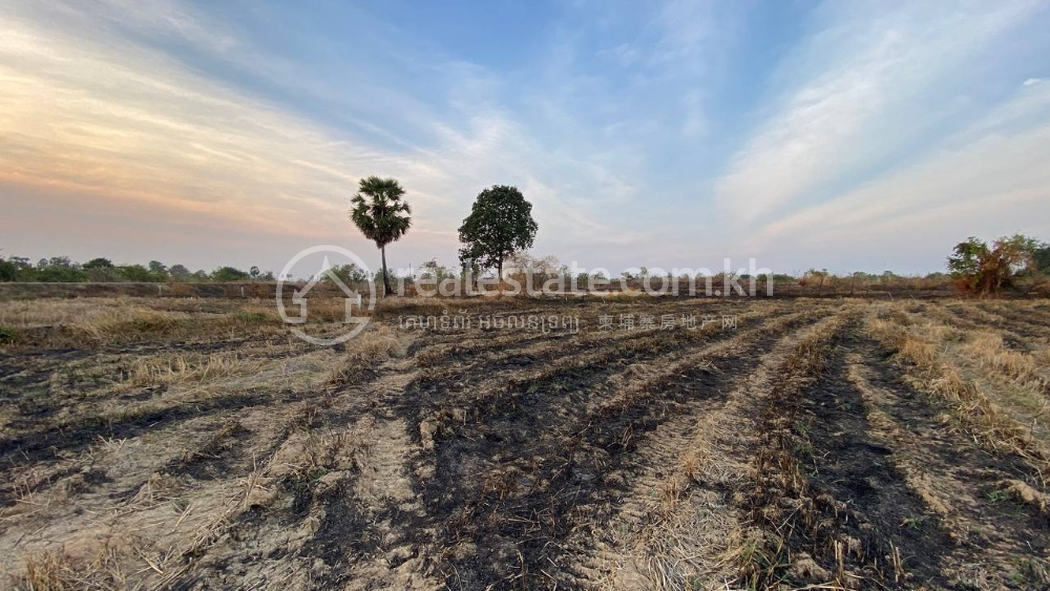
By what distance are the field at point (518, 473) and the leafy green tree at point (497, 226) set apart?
26957 millimetres

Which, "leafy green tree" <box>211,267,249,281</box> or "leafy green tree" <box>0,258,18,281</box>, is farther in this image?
"leafy green tree" <box>211,267,249,281</box>

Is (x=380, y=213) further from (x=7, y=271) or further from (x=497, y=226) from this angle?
(x=7, y=271)

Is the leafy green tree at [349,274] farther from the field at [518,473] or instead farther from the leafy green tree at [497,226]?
the field at [518,473]

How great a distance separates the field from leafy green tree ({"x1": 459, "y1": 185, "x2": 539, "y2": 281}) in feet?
88.4

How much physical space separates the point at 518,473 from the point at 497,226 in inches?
1226

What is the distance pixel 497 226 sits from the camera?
A: 111ft

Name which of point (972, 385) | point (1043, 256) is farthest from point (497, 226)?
point (1043, 256)

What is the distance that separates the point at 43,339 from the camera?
830cm

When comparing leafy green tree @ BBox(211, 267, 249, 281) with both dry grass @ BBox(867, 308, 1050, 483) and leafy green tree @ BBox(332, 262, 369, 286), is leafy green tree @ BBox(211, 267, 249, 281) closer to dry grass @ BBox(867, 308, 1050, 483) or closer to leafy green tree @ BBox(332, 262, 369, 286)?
leafy green tree @ BBox(332, 262, 369, 286)

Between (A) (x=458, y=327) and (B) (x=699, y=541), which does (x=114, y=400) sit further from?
(A) (x=458, y=327)

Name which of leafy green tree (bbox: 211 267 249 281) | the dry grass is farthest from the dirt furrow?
leafy green tree (bbox: 211 267 249 281)

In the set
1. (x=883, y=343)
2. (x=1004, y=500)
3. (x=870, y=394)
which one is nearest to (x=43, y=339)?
(x=1004, y=500)

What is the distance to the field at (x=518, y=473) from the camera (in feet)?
7.98

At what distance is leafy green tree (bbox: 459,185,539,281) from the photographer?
33688mm
